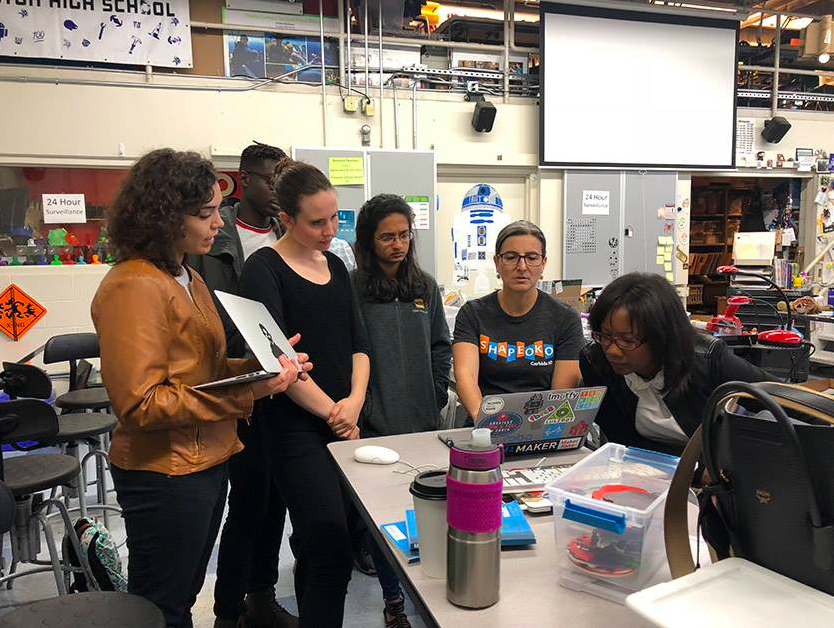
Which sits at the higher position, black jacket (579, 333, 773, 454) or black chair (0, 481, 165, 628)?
black jacket (579, 333, 773, 454)

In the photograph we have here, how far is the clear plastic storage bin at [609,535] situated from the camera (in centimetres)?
90

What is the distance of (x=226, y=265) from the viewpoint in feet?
6.61

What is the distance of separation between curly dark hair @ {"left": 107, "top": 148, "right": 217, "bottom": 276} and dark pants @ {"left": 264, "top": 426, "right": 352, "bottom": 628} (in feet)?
2.04

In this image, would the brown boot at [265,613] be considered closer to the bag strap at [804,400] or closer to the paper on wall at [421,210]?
the bag strap at [804,400]

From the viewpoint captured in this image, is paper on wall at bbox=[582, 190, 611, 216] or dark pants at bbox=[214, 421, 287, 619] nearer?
dark pants at bbox=[214, 421, 287, 619]

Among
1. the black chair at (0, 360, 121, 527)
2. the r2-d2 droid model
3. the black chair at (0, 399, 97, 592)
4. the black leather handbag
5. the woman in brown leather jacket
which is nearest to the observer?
the black leather handbag

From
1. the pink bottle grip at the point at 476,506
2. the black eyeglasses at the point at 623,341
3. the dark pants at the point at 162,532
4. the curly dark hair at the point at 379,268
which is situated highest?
the curly dark hair at the point at 379,268

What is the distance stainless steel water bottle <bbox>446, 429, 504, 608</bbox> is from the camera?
861 millimetres

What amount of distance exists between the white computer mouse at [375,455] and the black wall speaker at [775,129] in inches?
240

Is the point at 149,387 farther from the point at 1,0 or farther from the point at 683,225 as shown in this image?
the point at 683,225

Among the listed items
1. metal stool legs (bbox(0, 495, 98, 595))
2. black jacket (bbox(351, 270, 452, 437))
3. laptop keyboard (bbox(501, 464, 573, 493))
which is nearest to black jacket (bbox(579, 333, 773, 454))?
laptop keyboard (bbox(501, 464, 573, 493))

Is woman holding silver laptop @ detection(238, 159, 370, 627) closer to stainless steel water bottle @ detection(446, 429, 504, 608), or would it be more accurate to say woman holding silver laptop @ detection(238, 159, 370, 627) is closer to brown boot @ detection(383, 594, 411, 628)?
brown boot @ detection(383, 594, 411, 628)

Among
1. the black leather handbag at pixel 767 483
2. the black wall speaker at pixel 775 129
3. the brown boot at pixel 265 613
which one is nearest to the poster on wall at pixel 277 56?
the brown boot at pixel 265 613

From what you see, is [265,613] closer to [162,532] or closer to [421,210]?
[162,532]
